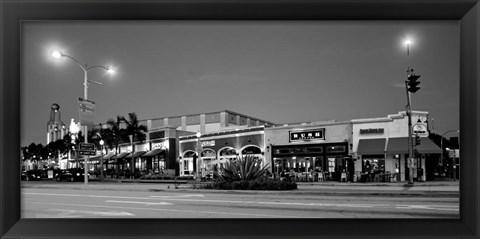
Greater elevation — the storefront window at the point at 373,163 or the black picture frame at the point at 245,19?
the black picture frame at the point at 245,19

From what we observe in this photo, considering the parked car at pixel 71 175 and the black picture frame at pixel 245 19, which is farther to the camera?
the parked car at pixel 71 175

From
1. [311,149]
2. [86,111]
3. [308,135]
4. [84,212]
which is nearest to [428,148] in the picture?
[311,149]

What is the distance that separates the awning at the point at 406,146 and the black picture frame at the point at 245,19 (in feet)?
86.4

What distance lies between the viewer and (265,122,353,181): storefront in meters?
38.0

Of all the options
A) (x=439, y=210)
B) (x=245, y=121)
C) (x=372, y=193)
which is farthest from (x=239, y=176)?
(x=245, y=121)

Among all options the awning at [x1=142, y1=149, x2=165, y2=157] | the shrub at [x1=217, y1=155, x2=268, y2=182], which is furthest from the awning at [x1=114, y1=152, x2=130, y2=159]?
the shrub at [x1=217, y1=155, x2=268, y2=182]

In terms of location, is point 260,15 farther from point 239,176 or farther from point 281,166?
point 281,166

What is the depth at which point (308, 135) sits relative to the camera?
133ft

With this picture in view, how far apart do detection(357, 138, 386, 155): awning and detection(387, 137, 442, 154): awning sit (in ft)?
1.77

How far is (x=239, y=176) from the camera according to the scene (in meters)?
25.4

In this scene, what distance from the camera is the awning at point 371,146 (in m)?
35.0

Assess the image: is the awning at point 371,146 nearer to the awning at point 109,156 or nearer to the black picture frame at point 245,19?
the black picture frame at point 245,19

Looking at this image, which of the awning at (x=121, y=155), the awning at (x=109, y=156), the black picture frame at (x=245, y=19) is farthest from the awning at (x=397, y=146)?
the awning at (x=109, y=156)

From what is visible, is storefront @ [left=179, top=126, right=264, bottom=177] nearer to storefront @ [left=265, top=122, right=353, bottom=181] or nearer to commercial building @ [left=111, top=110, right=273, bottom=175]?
commercial building @ [left=111, top=110, right=273, bottom=175]
